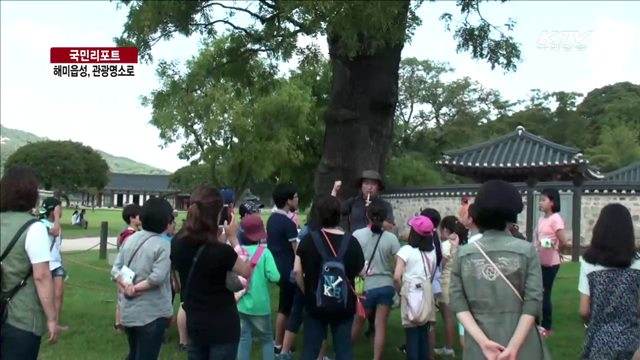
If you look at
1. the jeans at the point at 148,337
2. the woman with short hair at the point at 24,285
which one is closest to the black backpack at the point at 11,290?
the woman with short hair at the point at 24,285

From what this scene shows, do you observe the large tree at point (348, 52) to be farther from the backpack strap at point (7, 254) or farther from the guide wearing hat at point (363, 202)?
the backpack strap at point (7, 254)

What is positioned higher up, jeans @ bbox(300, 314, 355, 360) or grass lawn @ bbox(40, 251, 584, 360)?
jeans @ bbox(300, 314, 355, 360)

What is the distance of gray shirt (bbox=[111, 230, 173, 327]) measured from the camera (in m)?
5.17

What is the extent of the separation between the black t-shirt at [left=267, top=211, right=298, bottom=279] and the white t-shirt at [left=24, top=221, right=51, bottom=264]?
106 inches

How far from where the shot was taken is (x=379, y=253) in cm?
660

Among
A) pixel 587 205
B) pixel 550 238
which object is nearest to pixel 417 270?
pixel 550 238

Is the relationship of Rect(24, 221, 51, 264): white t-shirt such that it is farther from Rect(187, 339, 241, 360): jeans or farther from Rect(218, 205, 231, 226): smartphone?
Rect(218, 205, 231, 226): smartphone

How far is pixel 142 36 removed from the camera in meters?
8.83

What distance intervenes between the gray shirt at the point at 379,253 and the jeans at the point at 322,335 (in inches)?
40.0

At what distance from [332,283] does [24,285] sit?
7.01 ft

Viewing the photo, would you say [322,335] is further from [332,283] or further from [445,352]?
[445,352]

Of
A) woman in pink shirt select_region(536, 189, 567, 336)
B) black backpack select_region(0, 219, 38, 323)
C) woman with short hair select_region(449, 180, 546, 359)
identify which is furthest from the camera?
woman in pink shirt select_region(536, 189, 567, 336)

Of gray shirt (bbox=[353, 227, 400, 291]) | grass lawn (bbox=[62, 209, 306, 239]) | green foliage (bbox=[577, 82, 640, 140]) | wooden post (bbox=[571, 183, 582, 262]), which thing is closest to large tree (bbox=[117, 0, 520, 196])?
gray shirt (bbox=[353, 227, 400, 291])

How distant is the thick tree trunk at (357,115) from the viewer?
9117 millimetres
